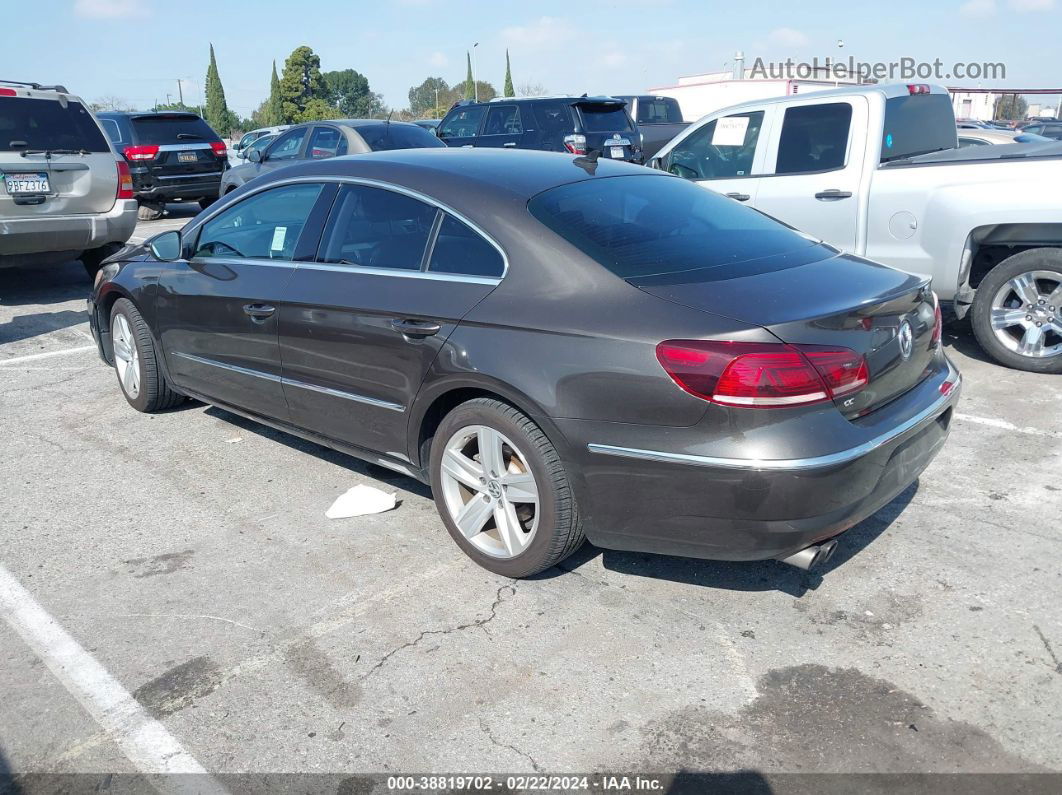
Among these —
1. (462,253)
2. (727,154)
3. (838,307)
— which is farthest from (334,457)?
(727,154)

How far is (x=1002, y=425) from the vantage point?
5320 mm

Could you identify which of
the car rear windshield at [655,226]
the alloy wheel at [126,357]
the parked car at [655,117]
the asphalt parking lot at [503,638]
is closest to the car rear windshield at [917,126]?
the asphalt parking lot at [503,638]

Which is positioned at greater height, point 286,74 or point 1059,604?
point 286,74

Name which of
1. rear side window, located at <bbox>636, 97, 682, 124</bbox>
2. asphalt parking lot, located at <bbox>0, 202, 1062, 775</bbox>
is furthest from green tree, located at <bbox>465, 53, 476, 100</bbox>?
asphalt parking lot, located at <bbox>0, 202, 1062, 775</bbox>

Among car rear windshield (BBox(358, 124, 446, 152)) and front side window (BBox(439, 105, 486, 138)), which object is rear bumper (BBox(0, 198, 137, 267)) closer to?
car rear windshield (BBox(358, 124, 446, 152))

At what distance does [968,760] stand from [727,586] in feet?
3.82

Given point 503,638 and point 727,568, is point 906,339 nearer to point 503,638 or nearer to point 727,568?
point 727,568

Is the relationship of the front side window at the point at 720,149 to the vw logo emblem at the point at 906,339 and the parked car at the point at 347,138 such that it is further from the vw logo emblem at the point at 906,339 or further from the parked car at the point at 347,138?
the parked car at the point at 347,138

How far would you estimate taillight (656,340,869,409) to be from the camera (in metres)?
2.99

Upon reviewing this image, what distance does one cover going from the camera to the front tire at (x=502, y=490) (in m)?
3.45

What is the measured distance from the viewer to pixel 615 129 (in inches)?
553

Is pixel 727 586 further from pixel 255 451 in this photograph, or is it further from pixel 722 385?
pixel 255 451

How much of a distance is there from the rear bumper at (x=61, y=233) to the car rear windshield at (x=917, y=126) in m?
7.31

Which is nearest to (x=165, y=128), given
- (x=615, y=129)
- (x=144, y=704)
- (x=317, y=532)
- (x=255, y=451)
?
(x=615, y=129)
